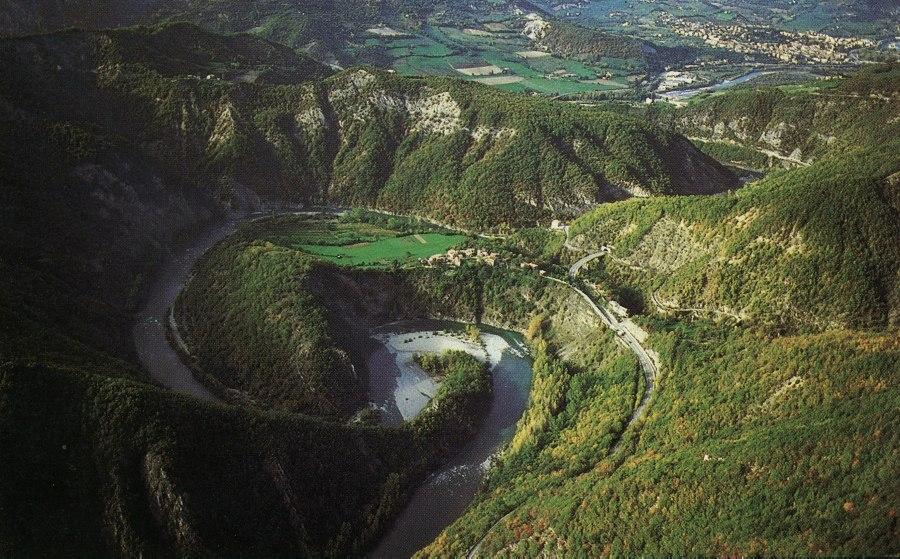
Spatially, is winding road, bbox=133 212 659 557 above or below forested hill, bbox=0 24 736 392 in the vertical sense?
below

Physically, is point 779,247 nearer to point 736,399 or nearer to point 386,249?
point 736,399

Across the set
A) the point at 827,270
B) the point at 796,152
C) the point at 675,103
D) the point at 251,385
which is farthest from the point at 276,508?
the point at 675,103

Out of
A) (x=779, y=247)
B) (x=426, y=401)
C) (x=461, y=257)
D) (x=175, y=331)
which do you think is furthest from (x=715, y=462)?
(x=175, y=331)

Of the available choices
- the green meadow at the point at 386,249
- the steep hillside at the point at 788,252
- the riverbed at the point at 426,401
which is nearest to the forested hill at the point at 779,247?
the steep hillside at the point at 788,252

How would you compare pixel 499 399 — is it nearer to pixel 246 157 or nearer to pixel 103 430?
pixel 103 430

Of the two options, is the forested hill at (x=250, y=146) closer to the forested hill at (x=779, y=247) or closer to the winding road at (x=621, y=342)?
the winding road at (x=621, y=342)

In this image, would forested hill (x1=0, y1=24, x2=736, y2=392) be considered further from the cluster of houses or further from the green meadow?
the cluster of houses

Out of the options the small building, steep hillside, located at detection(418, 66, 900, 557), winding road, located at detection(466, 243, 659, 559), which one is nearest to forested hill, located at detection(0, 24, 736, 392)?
winding road, located at detection(466, 243, 659, 559)

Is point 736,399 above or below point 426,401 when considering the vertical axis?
above

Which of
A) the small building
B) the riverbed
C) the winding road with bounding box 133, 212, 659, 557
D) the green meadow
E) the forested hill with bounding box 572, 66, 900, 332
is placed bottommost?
the riverbed
